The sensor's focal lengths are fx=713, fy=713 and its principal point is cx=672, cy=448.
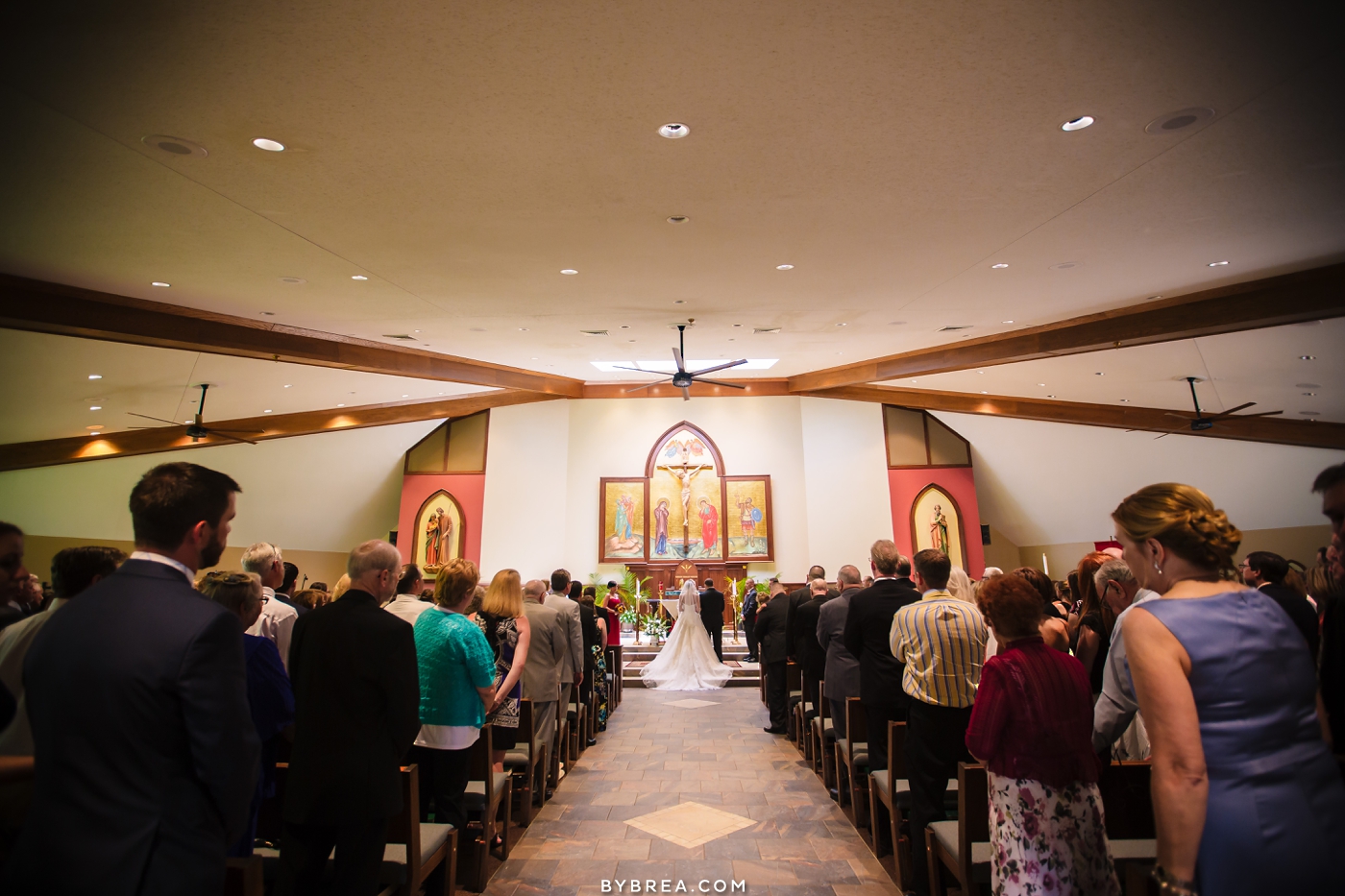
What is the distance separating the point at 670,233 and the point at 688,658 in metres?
6.05

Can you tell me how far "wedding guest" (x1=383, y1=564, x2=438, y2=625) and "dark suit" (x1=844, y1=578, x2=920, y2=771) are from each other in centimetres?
216

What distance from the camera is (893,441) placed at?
1430 centimetres

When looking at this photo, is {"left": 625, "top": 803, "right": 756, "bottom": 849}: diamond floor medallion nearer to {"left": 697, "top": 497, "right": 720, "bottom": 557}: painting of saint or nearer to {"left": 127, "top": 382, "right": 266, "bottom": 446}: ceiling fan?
{"left": 127, "top": 382, "right": 266, "bottom": 446}: ceiling fan

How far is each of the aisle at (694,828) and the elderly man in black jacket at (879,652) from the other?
62cm

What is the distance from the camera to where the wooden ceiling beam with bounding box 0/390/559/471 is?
10.3 meters

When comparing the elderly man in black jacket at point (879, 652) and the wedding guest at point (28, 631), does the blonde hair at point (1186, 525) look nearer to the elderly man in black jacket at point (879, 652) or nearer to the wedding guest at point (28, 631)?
the elderly man in black jacket at point (879, 652)

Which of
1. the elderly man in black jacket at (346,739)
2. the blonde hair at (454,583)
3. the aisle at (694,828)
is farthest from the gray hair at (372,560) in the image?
the aisle at (694,828)

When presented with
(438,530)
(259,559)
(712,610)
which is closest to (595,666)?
(712,610)

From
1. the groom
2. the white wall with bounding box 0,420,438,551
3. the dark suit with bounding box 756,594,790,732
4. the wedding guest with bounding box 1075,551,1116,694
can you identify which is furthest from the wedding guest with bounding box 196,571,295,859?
the white wall with bounding box 0,420,438,551

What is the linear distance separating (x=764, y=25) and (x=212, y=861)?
339 cm

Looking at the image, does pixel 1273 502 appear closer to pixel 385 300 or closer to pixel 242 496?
pixel 385 300

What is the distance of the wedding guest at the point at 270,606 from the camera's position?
3164mm

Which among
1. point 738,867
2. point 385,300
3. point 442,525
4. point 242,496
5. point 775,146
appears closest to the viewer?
point 738,867

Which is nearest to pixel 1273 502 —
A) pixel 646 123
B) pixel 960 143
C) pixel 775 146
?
pixel 960 143
